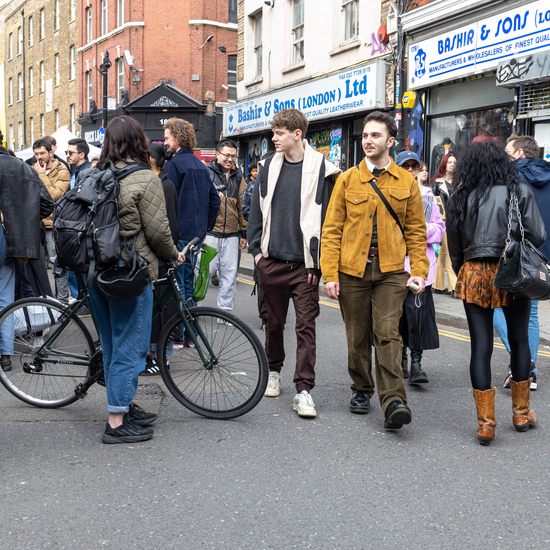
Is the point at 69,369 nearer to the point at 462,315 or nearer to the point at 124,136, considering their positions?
the point at 124,136

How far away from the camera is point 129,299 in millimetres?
3947

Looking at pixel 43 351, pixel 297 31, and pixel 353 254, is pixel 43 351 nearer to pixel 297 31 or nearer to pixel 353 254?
pixel 353 254

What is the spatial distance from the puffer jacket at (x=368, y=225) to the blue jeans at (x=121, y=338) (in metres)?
1.17

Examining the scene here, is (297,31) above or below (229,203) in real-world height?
above

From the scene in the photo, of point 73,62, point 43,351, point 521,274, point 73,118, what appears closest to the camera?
point 521,274

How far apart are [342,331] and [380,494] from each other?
14.1ft

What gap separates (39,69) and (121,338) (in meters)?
40.8

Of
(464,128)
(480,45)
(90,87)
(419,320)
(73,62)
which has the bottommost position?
(419,320)

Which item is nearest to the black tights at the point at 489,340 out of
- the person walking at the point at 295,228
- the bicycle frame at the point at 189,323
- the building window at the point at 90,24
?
→ the person walking at the point at 295,228

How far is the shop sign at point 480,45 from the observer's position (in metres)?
10.6

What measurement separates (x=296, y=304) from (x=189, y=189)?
6.35 ft

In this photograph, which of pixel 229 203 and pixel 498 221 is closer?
pixel 498 221

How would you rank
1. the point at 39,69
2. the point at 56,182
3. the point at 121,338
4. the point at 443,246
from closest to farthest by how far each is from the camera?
the point at 121,338, the point at 56,182, the point at 443,246, the point at 39,69

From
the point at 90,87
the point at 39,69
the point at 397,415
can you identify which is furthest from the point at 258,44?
the point at 39,69
